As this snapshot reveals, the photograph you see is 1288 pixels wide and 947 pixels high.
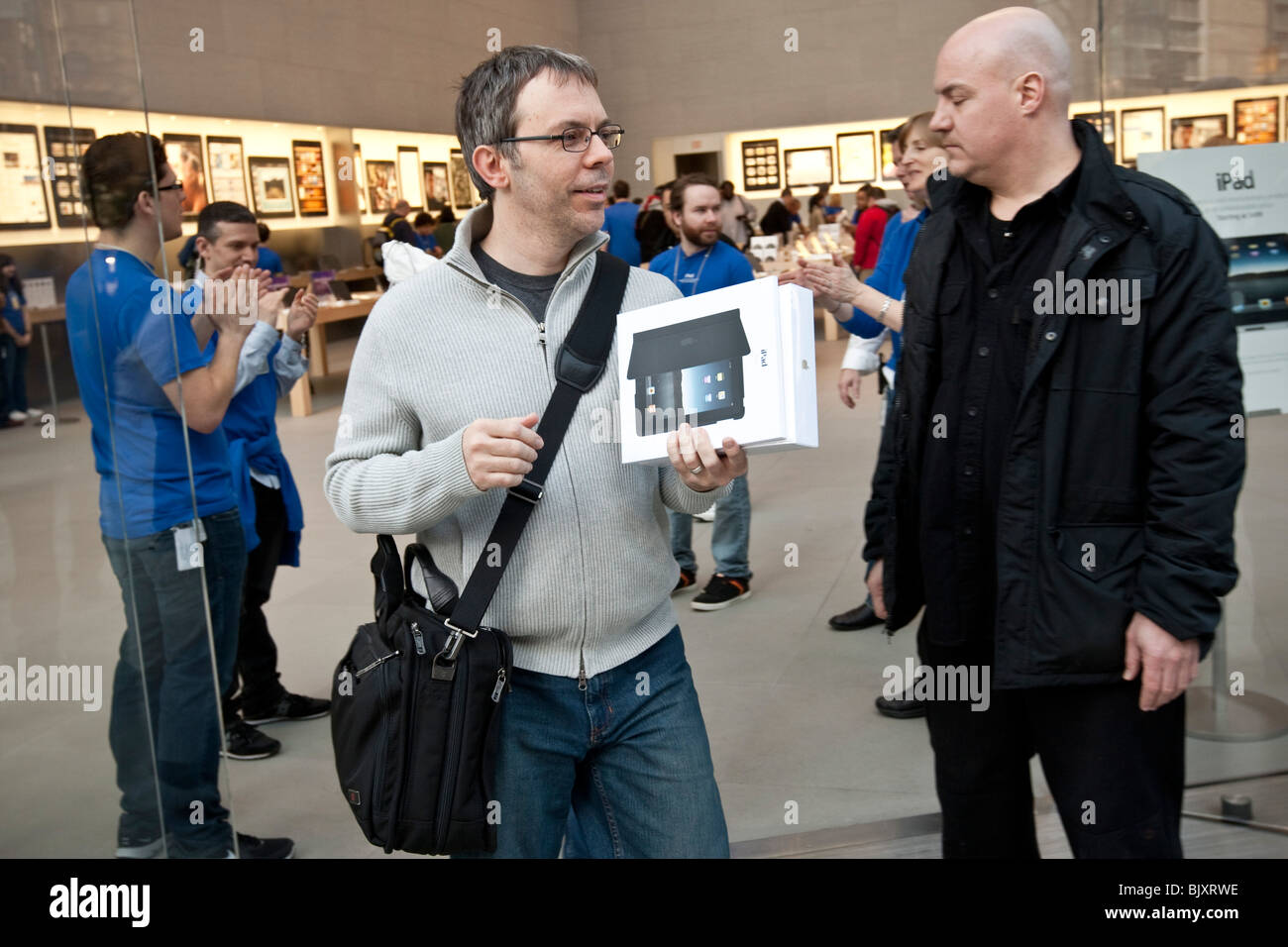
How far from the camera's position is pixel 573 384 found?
1881 millimetres

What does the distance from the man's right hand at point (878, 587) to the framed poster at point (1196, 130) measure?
5.43 ft

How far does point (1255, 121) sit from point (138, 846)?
337 cm

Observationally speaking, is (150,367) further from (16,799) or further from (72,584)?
(16,799)

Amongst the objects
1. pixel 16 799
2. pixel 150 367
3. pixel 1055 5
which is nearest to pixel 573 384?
pixel 150 367

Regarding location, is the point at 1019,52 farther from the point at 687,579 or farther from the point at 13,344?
the point at 687,579

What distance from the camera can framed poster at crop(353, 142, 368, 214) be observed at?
1827cm

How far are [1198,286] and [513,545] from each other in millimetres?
1178

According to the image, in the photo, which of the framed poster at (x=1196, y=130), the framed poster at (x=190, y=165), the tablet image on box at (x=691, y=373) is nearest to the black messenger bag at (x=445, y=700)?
the tablet image on box at (x=691, y=373)

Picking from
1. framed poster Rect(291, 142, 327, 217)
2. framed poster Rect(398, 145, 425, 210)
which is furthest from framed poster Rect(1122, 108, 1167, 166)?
framed poster Rect(398, 145, 425, 210)

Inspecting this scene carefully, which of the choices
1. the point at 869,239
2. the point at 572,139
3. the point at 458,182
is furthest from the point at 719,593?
the point at 458,182

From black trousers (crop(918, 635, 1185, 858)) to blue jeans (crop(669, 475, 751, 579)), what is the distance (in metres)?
3.16

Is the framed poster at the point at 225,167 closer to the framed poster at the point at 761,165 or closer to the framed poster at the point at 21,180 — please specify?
the framed poster at the point at 761,165

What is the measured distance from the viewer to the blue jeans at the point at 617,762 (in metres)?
1.93

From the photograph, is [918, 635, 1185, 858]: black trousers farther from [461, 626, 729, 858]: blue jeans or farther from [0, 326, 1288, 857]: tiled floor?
[0, 326, 1288, 857]: tiled floor
